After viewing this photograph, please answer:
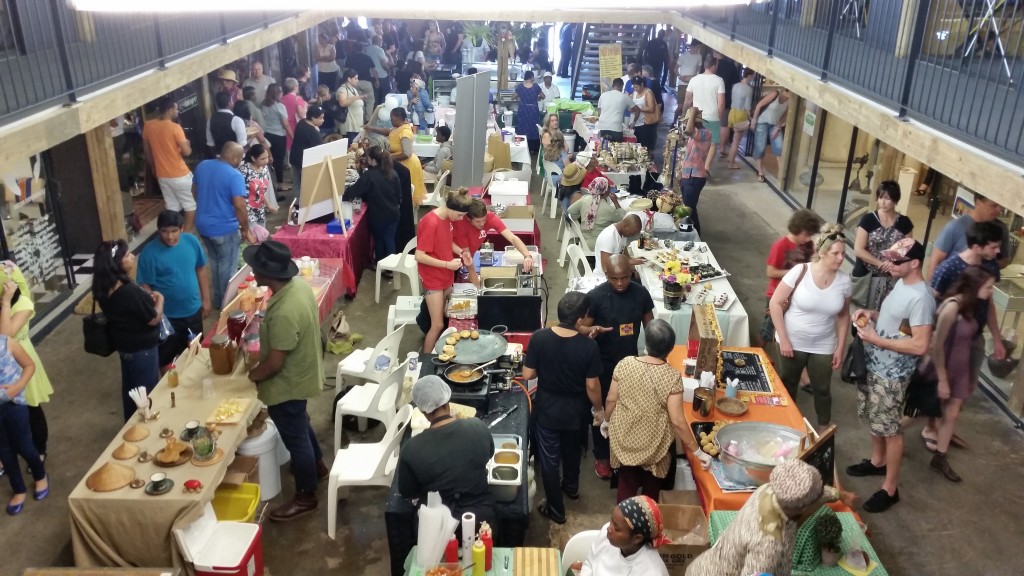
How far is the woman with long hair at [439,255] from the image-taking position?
20.5ft

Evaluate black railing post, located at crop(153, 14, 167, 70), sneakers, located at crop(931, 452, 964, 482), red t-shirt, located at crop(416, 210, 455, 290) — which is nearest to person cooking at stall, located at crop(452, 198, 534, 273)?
red t-shirt, located at crop(416, 210, 455, 290)

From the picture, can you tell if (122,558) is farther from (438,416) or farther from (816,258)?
(816,258)

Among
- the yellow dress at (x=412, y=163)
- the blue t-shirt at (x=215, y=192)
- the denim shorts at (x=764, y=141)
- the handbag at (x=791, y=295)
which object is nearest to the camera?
the handbag at (x=791, y=295)

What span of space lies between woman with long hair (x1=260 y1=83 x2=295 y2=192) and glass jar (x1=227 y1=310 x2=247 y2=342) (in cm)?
641

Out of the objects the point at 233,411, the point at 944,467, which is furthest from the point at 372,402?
the point at 944,467

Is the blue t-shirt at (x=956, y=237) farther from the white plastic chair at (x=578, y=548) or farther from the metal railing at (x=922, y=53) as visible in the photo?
the white plastic chair at (x=578, y=548)

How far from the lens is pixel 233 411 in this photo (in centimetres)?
478

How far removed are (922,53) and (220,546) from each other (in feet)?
24.4

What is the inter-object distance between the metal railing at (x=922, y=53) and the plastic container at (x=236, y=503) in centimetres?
505

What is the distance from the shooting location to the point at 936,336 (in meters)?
4.94

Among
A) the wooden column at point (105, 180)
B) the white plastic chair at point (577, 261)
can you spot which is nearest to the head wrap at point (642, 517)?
the white plastic chair at point (577, 261)

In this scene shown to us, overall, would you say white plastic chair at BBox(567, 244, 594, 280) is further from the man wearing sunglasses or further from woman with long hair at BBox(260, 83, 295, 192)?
woman with long hair at BBox(260, 83, 295, 192)

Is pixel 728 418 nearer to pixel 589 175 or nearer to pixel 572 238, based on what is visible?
pixel 572 238

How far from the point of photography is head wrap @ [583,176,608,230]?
8.01 metres
